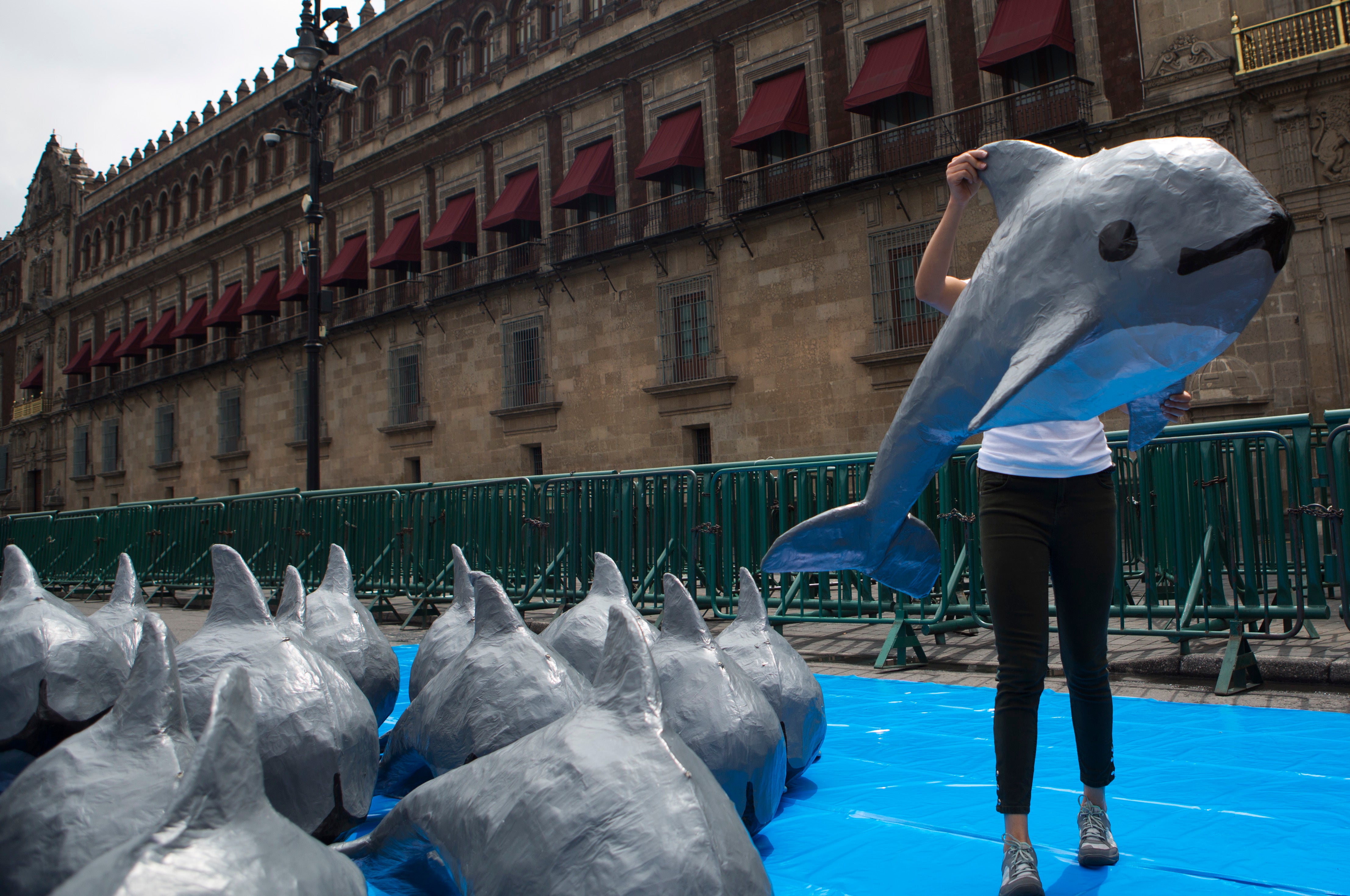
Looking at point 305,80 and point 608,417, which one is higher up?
point 305,80

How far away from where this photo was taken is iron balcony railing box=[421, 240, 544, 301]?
22469 mm

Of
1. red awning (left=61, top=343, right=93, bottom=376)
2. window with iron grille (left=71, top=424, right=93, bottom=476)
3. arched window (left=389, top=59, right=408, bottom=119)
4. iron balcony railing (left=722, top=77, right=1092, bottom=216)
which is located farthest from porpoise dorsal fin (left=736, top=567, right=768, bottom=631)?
window with iron grille (left=71, top=424, right=93, bottom=476)

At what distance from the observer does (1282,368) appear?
1360 centimetres

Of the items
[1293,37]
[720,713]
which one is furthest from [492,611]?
[1293,37]

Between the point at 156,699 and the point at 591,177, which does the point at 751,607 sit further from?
the point at 591,177

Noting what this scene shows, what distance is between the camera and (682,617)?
3.26 m

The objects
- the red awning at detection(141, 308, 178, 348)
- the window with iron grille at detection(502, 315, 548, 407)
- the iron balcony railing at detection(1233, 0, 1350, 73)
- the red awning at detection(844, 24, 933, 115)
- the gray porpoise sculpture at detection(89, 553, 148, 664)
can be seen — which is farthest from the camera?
the red awning at detection(141, 308, 178, 348)

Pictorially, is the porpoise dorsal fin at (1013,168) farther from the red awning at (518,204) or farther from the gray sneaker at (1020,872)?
the red awning at (518,204)

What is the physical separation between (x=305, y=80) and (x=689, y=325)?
18065 mm

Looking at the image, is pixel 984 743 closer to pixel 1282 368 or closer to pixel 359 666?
pixel 359 666

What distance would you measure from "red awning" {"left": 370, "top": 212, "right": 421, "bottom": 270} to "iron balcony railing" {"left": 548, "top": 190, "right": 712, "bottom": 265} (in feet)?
17.2

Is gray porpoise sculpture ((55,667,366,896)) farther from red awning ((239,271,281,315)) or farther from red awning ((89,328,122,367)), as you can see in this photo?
red awning ((89,328,122,367))

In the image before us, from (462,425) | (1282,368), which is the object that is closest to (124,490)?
(462,425)

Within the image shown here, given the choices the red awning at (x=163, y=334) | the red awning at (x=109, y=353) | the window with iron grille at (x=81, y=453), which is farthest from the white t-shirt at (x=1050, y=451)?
the window with iron grille at (x=81, y=453)
